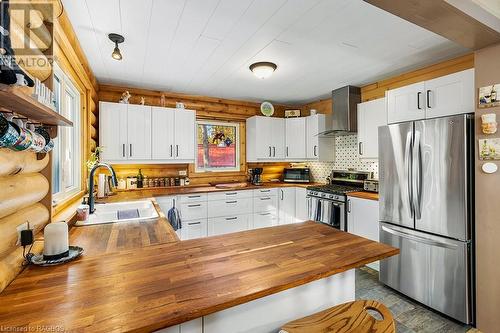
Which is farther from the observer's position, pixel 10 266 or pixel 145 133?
pixel 145 133

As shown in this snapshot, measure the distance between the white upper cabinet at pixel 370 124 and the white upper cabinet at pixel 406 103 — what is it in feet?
1.61

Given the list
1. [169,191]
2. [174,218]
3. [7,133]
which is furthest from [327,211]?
[7,133]

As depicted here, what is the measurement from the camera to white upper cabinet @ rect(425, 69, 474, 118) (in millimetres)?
2266

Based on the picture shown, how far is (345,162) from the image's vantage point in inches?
175

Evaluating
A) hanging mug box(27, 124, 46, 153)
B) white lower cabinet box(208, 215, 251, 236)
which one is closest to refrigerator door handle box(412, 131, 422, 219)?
white lower cabinet box(208, 215, 251, 236)

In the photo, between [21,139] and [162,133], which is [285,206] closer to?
[162,133]

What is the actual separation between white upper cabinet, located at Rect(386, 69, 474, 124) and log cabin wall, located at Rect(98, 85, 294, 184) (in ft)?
8.88

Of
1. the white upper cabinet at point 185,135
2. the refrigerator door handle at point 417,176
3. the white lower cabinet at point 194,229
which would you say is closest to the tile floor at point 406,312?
the refrigerator door handle at point 417,176

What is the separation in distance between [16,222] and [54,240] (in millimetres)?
180

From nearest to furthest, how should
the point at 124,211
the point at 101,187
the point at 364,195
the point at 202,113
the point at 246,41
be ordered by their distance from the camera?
the point at 246,41 → the point at 124,211 → the point at 101,187 → the point at 364,195 → the point at 202,113

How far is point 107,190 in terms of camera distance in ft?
11.0

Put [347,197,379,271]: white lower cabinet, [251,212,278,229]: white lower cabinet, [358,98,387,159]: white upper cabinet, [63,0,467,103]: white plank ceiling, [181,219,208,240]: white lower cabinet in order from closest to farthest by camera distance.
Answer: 1. [63,0,467,103]: white plank ceiling
2. [347,197,379,271]: white lower cabinet
3. [358,98,387,159]: white upper cabinet
4. [181,219,208,240]: white lower cabinet
5. [251,212,278,229]: white lower cabinet

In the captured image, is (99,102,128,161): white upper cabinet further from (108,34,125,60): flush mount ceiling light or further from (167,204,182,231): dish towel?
(108,34,125,60): flush mount ceiling light

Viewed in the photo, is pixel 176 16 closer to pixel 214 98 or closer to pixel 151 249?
pixel 151 249
